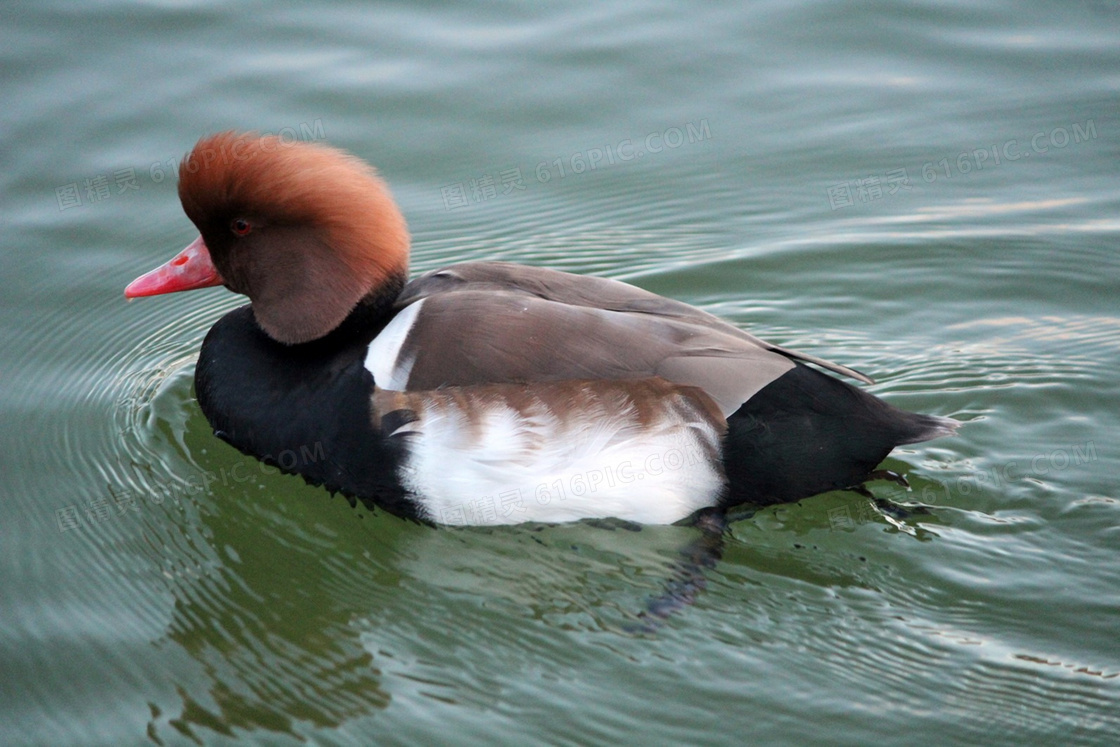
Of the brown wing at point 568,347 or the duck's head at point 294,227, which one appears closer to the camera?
the brown wing at point 568,347

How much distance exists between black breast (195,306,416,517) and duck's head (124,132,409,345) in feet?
0.25

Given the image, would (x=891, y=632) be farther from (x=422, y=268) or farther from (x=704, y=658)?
(x=422, y=268)

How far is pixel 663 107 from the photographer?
20.1ft

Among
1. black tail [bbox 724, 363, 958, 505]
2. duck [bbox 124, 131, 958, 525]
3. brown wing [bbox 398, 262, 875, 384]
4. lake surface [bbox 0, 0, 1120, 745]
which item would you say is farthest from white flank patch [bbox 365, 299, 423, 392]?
black tail [bbox 724, 363, 958, 505]

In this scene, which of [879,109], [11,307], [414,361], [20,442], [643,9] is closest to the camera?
[414,361]

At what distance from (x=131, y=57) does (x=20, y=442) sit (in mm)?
2837

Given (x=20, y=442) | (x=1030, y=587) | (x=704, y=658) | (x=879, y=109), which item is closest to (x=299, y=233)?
(x=20, y=442)

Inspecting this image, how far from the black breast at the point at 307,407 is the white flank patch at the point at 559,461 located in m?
0.13

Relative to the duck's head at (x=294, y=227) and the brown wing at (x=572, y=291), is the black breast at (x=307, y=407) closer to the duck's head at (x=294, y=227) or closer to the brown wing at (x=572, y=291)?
the duck's head at (x=294, y=227)

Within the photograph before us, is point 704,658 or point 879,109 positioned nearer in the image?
point 704,658

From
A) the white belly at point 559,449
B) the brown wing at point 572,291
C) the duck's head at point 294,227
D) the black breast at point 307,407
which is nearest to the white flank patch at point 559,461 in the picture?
the white belly at point 559,449

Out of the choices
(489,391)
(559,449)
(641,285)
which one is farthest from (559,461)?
(641,285)

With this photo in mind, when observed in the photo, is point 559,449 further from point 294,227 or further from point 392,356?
point 294,227

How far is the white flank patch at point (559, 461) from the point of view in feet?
11.6
